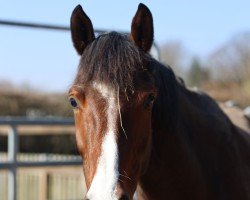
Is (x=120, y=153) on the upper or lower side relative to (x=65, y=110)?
upper

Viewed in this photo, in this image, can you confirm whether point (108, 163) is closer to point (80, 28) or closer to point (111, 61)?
point (111, 61)

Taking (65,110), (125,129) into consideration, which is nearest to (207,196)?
(125,129)

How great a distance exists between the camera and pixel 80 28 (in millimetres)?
2807

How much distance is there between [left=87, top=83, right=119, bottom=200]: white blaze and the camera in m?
2.20

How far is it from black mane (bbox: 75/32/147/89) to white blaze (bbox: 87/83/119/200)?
6 cm

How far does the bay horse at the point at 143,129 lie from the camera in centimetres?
242

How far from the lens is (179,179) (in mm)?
2971

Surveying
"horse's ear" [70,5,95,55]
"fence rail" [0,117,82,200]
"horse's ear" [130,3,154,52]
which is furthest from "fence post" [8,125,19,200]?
"horse's ear" [130,3,154,52]

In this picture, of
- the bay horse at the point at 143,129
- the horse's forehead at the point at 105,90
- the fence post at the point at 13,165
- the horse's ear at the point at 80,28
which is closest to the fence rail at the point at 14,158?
the fence post at the point at 13,165

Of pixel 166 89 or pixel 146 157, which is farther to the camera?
pixel 166 89

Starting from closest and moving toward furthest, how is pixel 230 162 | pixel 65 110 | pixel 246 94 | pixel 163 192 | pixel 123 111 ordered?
pixel 123 111, pixel 163 192, pixel 230 162, pixel 65 110, pixel 246 94

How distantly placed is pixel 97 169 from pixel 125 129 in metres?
0.25

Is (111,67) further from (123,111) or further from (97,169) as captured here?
(97,169)

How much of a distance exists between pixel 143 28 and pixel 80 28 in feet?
1.07
